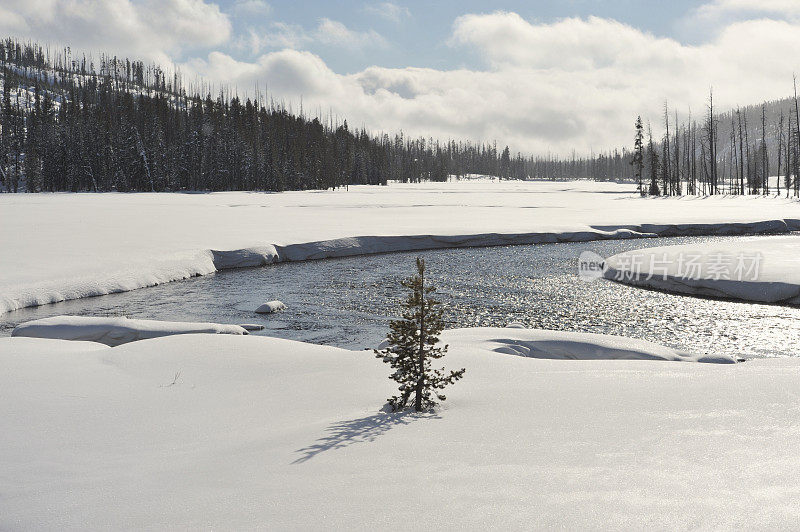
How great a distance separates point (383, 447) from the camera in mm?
4477

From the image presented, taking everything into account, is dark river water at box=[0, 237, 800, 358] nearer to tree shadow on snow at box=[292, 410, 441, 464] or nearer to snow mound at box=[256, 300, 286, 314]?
snow mound at box=[256, 300, 286, 314]

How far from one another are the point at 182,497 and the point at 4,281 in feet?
48.2

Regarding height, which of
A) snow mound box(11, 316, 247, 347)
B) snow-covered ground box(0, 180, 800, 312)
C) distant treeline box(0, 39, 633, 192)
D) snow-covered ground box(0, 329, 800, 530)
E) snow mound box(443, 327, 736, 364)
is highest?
distant treeline box(0, 39, 633, 192)

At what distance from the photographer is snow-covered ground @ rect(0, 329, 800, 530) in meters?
3.42

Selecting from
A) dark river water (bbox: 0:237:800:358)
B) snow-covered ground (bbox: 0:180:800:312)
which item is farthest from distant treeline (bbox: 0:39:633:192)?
dark river water (bbox: 0:237:800:358)

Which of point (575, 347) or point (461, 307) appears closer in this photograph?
point (575, 347)

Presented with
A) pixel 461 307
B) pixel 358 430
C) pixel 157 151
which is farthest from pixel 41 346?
pixel 157 151

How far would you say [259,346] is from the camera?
809 centimetres

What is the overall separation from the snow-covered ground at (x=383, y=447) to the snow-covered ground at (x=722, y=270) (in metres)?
9.90

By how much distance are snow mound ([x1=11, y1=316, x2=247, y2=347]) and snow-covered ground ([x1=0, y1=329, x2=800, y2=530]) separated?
2524mm

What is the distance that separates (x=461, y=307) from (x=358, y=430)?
1046 centimetres

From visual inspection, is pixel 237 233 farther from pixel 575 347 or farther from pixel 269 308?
pixel 575 347

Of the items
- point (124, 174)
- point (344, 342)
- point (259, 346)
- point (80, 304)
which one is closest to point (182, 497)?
point (259, 346)

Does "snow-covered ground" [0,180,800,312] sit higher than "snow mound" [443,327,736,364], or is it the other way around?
"snow-covered ground" [0,180,800,312]
